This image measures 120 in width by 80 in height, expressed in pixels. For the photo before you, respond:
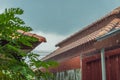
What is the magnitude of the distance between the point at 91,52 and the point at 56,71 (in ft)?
9.98

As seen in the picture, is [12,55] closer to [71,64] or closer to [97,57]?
[97,57]

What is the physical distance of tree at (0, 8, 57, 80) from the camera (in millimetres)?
1420

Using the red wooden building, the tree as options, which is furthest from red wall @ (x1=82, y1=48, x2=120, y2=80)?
the tree

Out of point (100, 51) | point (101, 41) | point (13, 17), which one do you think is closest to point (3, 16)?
point (13, 17)

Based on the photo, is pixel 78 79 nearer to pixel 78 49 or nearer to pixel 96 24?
pixel 78 49

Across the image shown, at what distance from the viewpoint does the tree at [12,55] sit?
1.42 meters

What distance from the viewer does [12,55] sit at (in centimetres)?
157

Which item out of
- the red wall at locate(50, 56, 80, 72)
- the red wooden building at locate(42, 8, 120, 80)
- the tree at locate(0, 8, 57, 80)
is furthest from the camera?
the red wall at locate(50, 56, 80, 72)

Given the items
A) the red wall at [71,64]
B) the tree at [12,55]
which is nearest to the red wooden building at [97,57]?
the red wall at [71,64]

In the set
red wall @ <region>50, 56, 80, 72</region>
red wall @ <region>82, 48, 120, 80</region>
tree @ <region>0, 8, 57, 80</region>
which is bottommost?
tree @ <region>0, 8, 57, 80</region>

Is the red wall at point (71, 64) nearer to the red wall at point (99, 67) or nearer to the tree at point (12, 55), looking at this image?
the red wall at point (99, 67)

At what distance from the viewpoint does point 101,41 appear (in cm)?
472

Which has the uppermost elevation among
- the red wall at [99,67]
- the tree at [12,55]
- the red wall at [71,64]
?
the red wall at [71,64]

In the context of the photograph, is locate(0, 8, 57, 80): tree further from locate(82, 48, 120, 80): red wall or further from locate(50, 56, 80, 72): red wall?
locate(50, 56, 80, 72): red wall
